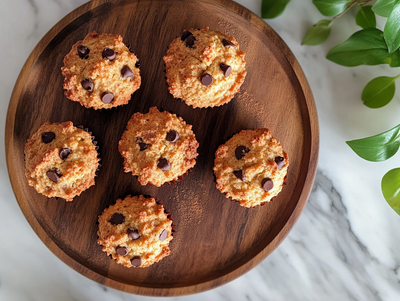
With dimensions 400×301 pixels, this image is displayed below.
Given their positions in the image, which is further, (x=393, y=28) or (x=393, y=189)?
(x=393, y=189)

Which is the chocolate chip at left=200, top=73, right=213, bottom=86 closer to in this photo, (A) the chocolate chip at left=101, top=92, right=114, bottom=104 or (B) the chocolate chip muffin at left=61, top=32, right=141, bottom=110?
(B) the chocolate chip muffin at left=61, top=32, right=141, bottom=110

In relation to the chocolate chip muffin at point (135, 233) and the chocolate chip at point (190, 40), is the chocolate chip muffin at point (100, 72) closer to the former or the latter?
the chocolate chip at point (190, 40)

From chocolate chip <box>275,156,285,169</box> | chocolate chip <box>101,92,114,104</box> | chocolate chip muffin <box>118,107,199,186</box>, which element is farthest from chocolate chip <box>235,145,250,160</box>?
chocolate chip <box>101,92,114,104</box>

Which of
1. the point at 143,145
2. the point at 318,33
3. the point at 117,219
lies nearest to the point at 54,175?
the point at 117,219

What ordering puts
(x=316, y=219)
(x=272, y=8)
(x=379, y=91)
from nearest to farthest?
1. (x=272, y=8)
2. (x=379, y=91)
3. (x=316, y=219)

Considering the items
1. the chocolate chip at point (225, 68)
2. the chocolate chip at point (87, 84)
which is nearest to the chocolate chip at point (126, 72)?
the chocolate chip at point (87, 84)

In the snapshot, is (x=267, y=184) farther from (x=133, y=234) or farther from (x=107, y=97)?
(x=107, y=97)

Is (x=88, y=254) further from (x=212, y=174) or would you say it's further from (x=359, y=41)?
(x=359, y=41)
